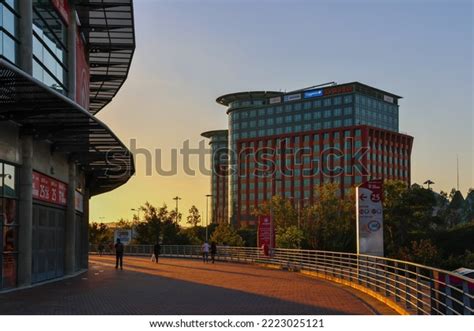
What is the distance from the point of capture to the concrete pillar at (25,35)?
19281 mm

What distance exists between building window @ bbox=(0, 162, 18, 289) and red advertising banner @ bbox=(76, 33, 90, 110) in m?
8.28

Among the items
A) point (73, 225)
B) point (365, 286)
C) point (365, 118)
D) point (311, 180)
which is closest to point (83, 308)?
point (365, 286)

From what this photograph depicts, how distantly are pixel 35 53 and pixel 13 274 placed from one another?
21.5ft

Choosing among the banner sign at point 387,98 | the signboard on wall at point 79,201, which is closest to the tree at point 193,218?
the banner sign at point 387,98

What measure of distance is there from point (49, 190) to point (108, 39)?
9.44m

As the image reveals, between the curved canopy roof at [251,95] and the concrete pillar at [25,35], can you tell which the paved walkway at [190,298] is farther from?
the curved canopy roof at [251,95]

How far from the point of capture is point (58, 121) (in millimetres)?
20656

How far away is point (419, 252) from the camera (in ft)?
170

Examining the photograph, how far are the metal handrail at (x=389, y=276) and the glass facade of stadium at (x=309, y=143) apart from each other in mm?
98386

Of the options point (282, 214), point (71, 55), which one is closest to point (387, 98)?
point (282, 214)

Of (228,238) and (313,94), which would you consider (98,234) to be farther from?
(313,94)

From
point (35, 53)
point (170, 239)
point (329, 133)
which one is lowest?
point (170, 239)

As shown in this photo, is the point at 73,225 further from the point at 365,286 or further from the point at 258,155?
the point at 258,155

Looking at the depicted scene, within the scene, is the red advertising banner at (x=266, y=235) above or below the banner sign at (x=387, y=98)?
below
